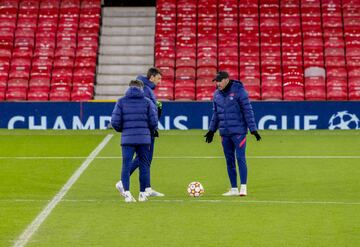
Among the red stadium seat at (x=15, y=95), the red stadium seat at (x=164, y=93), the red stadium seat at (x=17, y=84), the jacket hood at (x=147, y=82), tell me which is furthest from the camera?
the red stadium seat at (x=17, y=84)

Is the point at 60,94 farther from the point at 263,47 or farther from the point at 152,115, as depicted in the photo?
the point at 152,115

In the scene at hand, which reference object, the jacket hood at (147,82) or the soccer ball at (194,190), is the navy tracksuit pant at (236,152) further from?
the jacket hood at (147,82)

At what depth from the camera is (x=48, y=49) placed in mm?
35250

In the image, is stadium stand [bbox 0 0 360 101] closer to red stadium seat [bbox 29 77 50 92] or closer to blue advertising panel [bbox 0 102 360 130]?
red stadium seat [bbox 29 77 50 92]

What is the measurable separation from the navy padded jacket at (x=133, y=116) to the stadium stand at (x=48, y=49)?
17370mm

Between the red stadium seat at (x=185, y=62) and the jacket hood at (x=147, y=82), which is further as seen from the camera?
the red stadium seat at (x=185, y=62)

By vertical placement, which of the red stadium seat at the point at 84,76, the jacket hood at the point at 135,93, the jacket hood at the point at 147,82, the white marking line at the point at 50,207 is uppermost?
the red stadium seat at the point at 84,76

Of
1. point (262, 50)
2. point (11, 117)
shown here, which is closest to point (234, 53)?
point (262, 50)

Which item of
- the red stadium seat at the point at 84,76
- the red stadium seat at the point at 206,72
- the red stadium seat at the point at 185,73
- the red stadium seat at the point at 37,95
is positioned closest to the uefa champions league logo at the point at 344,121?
the red stadium seat at the point at 206,72

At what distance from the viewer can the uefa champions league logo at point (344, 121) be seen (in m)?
30.8

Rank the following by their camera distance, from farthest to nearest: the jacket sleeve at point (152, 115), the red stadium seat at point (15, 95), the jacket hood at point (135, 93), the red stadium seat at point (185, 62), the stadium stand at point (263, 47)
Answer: the red stadium seat at point (185, 62) → the stadium stand at point (263, 47) → the red stadium seat at point (15, 95) → the jacket sleeve at point (152, 115) → the jacket hood at point (135, 93)

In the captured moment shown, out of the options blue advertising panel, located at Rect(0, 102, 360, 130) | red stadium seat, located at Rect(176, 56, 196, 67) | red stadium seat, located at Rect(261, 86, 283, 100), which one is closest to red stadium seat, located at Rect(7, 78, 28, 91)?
blue advertising panel, located at Rect(0, 102, 360, 130)

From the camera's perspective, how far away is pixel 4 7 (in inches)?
1458

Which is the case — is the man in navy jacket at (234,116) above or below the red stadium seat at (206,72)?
below
